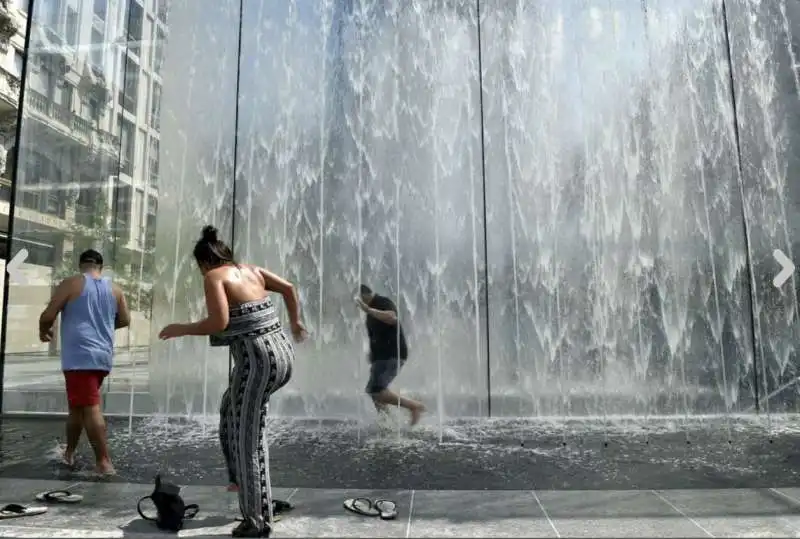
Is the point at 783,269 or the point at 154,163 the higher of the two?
the point at 154,163

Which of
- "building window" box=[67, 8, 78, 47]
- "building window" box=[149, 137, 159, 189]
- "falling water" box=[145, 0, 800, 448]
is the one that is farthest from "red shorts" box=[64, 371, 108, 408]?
"building window" box=[67, 8, 78, 47]

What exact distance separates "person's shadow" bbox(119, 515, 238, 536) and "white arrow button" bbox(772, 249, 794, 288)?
784cm

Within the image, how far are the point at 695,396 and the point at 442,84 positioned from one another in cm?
541

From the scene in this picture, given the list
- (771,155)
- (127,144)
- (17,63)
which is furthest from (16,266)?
(17,63)

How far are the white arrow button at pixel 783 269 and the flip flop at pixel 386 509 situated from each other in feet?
23.3

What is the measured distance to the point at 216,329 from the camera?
262 centimetres

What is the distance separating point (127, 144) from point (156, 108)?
984 millimetres

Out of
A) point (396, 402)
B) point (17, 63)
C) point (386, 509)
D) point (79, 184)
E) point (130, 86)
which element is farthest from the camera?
point (17, 63)

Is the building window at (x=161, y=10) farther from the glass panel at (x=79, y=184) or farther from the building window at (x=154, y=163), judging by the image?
the building window at (x=154, y=163)

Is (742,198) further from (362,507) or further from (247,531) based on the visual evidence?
(247,531)

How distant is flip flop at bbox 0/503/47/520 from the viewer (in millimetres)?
3115

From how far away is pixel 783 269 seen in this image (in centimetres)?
812

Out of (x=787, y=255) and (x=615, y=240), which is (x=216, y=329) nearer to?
(x=615, y=240)

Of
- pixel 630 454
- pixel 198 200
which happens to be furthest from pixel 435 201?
pixel 630 454
